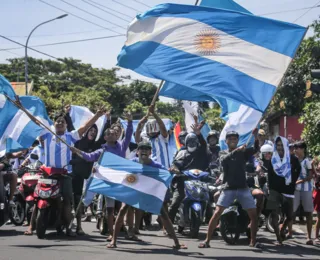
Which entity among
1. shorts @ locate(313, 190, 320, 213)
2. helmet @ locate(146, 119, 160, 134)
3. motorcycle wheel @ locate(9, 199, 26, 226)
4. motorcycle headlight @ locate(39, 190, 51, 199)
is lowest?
motorcycle wheel @ locate(9, 199, 26, 226)

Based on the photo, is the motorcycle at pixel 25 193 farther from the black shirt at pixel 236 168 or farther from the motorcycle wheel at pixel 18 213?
the black shirt at pixel 236 168

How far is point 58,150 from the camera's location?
11062 millimetres

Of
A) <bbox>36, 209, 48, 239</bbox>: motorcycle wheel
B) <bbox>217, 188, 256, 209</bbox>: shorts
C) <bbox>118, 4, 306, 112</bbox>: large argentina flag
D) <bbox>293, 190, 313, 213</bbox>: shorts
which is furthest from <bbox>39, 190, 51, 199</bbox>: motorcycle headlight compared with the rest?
<bbox>293, 190, 313, 213</bbox>: shorts

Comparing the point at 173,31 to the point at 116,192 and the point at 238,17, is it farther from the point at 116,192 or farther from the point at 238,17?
the point at 116,192

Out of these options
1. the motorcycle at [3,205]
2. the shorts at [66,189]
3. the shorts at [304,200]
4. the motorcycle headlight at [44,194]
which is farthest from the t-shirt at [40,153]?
the shorts at [304,200]

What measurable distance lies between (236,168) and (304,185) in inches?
94.4

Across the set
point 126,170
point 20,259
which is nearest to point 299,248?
point 126,170

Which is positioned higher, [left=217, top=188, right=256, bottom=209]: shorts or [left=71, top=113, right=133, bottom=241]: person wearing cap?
[left=71, top=113, right=133, bottom=241]: person wearing cap

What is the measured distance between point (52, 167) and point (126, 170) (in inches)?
67.7

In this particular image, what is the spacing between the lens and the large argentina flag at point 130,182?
32.0ft

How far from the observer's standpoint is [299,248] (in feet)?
33.8

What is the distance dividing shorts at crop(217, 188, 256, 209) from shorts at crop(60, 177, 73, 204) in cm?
276

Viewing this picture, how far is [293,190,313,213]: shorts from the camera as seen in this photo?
11.5 metres

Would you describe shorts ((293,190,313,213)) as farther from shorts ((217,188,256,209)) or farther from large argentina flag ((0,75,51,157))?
large argentina flag ((0,75,51,157))
